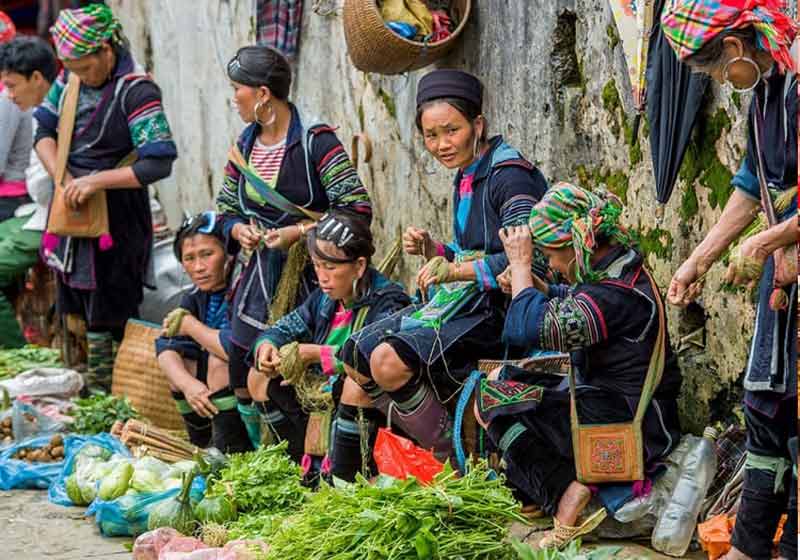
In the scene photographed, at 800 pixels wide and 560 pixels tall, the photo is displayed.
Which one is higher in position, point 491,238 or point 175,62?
point 175,62

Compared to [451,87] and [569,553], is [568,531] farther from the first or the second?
[451,87]

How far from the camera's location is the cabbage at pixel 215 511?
553cm

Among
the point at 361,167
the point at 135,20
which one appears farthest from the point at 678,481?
the point at 135,20

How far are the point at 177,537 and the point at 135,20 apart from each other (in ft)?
25.8

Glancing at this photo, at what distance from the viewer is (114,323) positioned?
823 cm

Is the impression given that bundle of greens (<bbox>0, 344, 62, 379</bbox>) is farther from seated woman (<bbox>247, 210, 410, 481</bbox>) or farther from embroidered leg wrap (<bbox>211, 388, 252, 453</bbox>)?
seated woman (<bbox>247, 210, 410, 481</bbox>)

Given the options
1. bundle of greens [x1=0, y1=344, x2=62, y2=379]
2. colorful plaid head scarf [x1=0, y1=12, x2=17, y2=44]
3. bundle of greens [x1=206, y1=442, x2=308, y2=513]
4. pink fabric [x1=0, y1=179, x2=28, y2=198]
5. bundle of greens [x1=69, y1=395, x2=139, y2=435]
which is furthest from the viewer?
colorful plaid head scarf [x1=0, y1=12, x2=17, y2=44]

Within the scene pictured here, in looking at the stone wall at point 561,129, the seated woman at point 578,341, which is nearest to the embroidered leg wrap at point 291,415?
the stone wall at point 561,129

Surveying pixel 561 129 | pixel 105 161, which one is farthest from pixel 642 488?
pixel 105 161

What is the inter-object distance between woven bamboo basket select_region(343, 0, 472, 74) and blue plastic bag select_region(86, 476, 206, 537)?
7.56ft

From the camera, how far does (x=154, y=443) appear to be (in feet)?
22.2

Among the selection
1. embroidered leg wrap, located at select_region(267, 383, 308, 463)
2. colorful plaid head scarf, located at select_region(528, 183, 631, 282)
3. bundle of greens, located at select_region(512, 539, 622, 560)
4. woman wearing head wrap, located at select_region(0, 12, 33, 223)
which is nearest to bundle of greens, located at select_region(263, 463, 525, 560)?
bundle of greens, located at select_region(512, 539, 622, 560)

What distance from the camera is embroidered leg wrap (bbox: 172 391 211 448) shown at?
23.2 feet

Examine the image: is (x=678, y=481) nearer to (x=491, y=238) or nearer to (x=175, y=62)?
(x=491, y=238)
